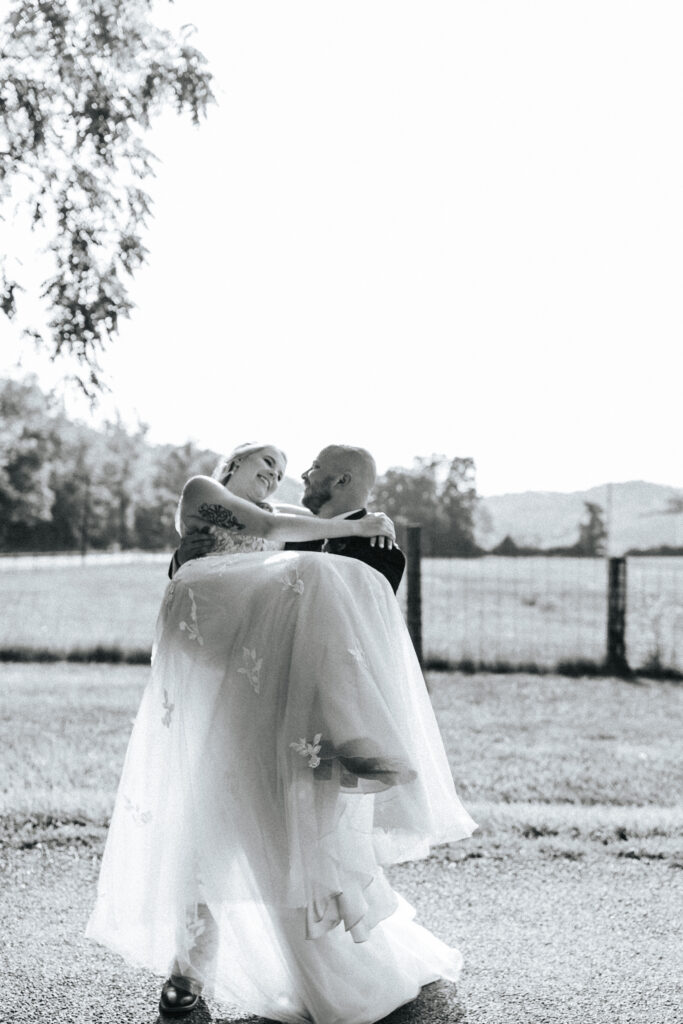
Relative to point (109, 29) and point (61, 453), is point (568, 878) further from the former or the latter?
point (61, 453)

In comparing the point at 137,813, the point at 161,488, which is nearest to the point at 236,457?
the point at 137,813

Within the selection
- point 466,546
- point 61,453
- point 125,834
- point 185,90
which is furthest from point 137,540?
point 125,834

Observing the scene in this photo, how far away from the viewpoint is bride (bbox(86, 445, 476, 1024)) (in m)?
3.37

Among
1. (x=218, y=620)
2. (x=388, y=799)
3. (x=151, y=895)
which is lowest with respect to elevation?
(x=151, y=895)

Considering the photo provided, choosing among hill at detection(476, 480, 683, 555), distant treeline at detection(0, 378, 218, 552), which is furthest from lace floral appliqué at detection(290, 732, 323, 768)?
distant treeline at detection(0, 378, 218, 552)

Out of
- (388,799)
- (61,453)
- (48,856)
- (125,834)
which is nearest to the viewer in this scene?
(388,799)

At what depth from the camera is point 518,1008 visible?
3674 millimetres

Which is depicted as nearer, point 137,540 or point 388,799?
point 388,799

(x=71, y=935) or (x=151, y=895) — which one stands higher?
(x=151, y=895)

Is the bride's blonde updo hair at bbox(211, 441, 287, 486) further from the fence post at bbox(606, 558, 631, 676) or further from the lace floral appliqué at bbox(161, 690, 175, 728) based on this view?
the fence post at bbox(606, 558, 631, 676)

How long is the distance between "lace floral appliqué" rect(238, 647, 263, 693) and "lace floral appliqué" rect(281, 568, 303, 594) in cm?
26

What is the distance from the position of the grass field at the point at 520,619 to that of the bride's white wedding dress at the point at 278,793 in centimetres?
968

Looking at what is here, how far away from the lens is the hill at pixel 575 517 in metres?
16.0

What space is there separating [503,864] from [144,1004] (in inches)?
95.8
